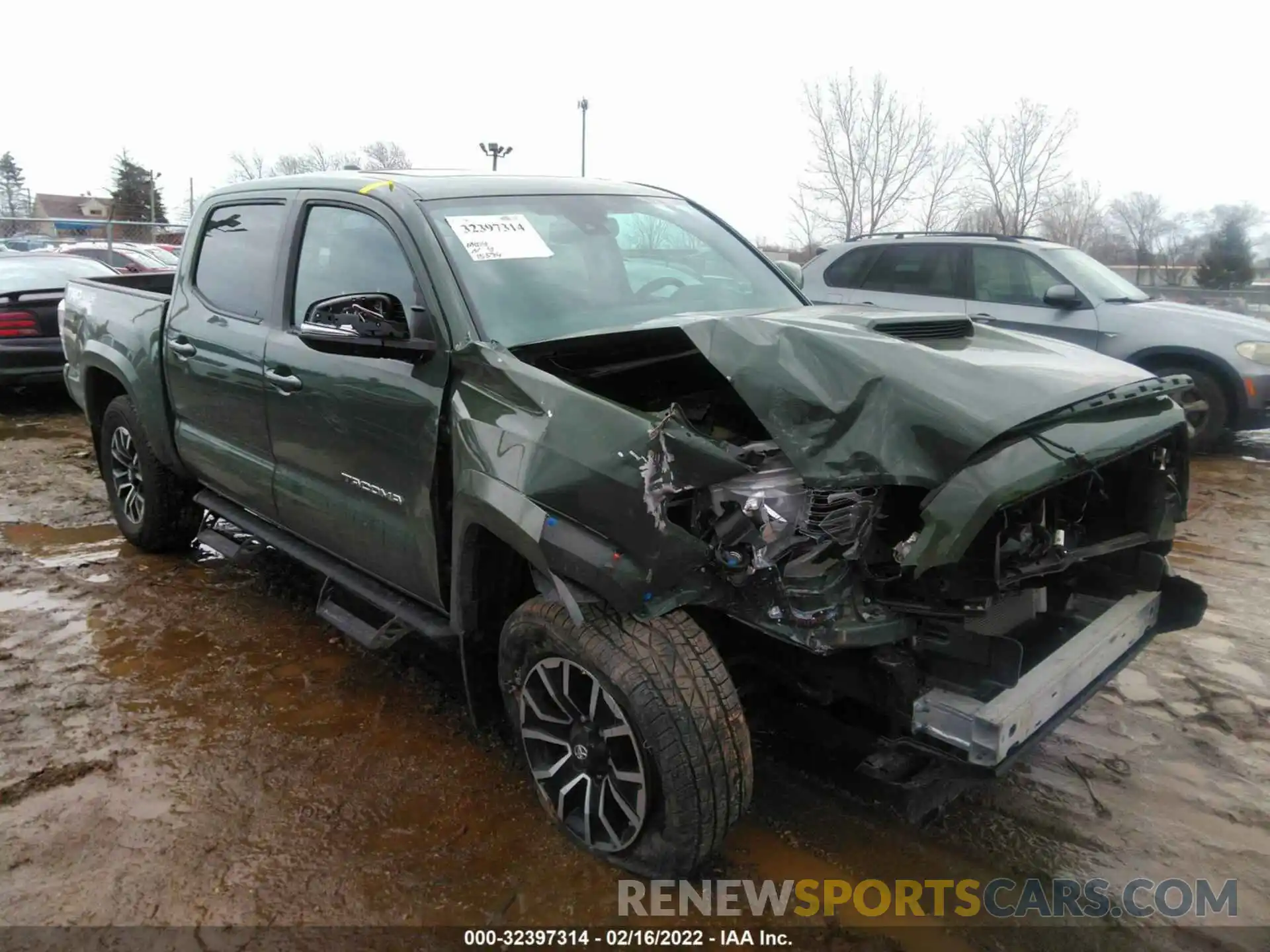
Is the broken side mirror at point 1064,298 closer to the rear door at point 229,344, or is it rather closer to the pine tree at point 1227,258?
the rear door at point 229,344

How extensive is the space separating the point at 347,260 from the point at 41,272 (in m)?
7.89

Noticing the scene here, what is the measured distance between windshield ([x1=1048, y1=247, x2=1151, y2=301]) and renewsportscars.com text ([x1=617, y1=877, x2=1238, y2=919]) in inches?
261

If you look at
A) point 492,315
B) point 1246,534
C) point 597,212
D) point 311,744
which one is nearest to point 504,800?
point 311,744

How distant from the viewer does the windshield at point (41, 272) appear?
9.23 m

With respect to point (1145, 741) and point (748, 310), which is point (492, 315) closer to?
point (748, 310)

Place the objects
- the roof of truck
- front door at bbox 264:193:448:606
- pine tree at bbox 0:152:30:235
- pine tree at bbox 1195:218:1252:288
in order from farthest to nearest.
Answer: pine tree at bbox 0:152:30:235, pine tree at bbox 1195:218:1252:288, the roof of truck, front door at bbox 264:193:448:606

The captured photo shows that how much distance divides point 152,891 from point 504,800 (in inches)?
40.3

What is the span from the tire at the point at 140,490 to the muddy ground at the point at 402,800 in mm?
775

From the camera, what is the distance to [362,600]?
3.57 meters

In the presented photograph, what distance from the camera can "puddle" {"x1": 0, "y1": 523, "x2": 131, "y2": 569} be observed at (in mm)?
5406

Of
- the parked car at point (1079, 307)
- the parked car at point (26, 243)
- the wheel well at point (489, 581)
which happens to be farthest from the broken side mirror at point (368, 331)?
the parked car at point (26, 243)

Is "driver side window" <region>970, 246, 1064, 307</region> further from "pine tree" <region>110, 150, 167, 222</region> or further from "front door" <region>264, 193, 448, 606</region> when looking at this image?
"pine tree" <region>110, 150, 167, 222</region>

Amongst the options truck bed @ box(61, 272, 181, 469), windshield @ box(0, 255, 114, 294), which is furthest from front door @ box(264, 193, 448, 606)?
windshield @ box(0, 255, 114, 294)

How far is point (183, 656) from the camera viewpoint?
416 centimetres
